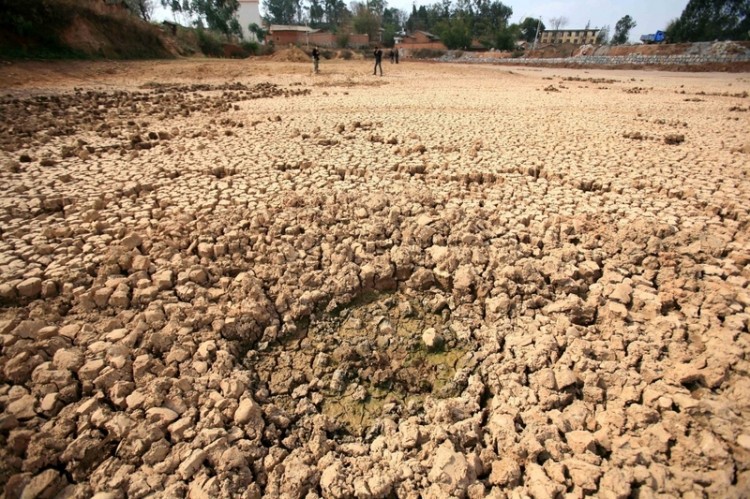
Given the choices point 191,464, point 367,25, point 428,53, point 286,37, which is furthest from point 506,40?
point 191,464

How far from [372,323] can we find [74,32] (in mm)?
22707

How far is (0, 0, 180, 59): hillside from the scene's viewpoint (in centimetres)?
1509

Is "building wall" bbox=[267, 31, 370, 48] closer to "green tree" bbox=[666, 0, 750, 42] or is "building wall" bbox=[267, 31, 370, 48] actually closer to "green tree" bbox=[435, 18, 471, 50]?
"green tree" bbox=[435, 18, 471, 50]

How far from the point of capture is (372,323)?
2699 millimetres

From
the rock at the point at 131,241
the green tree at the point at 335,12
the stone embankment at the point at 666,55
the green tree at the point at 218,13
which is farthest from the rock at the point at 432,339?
the green tree at the point at 335,12

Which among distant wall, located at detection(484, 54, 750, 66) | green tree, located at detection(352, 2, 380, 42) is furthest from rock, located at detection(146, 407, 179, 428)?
green tree, located at detection(352, 2, 380, 42)

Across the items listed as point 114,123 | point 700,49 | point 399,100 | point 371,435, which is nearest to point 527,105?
point 399,100

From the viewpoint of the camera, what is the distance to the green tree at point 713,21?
3809 centimetres

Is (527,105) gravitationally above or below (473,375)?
above

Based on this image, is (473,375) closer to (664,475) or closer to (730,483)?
(664,475)

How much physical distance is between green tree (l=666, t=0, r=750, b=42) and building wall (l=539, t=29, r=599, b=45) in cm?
3884

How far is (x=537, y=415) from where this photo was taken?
1998 mm

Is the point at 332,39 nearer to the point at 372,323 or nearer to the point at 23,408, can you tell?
the point at 372,323

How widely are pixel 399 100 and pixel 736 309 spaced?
855 centimetres
